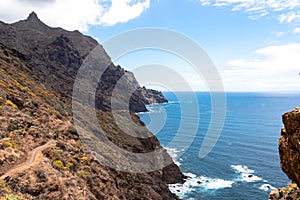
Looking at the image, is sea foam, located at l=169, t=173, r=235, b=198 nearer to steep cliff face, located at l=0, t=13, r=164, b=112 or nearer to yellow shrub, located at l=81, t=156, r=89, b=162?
yellow shrub, located at l=81, t=156, r=89, b=162

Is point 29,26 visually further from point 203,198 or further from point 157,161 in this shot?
point 203,198

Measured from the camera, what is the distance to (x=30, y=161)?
2398cm

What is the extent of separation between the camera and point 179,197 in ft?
189

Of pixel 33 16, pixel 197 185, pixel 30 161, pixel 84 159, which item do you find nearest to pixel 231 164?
pixel 197 185

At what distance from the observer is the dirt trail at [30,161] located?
21097 millimetres

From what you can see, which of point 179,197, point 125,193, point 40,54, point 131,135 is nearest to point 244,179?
point 179,197

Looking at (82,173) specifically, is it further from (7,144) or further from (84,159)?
(7,144)

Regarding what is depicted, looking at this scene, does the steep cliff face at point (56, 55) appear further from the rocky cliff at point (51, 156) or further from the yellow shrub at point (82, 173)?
the yellow shrub at point (82, 173)

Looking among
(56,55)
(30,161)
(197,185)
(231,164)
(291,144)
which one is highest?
(56,55)

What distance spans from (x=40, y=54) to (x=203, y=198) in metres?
99.9

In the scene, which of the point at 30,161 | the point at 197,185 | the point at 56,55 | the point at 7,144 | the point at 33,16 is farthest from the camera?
the point at 33,16

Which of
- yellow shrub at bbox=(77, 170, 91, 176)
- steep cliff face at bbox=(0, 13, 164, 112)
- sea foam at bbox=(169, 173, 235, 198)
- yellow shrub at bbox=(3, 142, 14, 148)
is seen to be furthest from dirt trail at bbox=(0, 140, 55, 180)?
steep cliff face at bbox=(0, 13, 164, 112)

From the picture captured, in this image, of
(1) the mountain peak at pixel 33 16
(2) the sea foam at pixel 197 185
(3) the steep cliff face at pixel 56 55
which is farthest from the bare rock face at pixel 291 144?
(1) the mountain peak at pixel 33 16

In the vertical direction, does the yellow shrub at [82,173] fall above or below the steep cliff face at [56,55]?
below
